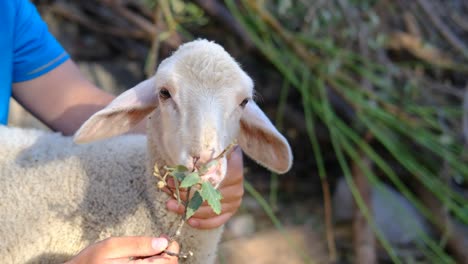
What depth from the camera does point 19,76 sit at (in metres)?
1.90

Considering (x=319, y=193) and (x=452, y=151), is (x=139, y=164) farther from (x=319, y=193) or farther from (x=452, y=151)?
(x=319, y=193)

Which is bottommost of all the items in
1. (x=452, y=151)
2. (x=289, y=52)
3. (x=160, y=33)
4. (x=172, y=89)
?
(x=452, y=151)

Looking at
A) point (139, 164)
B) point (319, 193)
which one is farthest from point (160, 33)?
point (319, 193)

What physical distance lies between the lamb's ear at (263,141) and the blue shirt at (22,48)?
0.68m

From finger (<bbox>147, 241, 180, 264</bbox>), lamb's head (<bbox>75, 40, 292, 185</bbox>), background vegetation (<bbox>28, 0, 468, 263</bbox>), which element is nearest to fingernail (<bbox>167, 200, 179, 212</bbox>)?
lamb's head (<bbox>75, 40, 292, 185</bbox>)

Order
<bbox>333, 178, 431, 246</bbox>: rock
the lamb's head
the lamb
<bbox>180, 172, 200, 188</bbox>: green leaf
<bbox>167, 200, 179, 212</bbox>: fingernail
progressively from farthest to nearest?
<bbox>333, 178, 431, 246</bbox>: rock → <bbox>167, 200, 179, 212</bbox>: fingernail → the lamb → the lamb's head → <bbox>180, 172, 200, 188</bbox>: green leaf

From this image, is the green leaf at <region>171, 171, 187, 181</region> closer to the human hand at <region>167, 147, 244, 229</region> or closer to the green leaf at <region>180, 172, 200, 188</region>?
the green leaf at <region>180, 172, 200, 188</region>

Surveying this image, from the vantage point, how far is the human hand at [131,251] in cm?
124

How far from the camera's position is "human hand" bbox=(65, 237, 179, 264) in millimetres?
1239

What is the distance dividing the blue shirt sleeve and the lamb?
289mm

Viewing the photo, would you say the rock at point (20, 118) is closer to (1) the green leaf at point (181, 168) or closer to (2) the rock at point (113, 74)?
(2) the rock at point (113, 74)

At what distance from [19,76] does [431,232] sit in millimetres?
2268

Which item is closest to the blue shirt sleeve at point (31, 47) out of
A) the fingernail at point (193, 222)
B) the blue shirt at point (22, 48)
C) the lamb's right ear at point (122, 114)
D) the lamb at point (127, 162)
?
the blue shirt at point (22, 48)

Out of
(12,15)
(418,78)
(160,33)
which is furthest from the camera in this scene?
(418,78)
